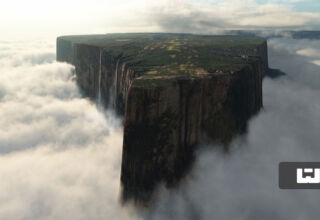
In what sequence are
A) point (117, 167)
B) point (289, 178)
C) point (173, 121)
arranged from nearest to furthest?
point (289, 178) < point (173, 121) < point (117, 167)

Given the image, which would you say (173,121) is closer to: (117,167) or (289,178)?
(289,178)

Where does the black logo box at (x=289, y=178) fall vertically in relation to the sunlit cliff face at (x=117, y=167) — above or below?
above

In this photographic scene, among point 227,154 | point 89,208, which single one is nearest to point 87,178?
point 89,208

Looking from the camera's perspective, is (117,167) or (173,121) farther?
(117,167)

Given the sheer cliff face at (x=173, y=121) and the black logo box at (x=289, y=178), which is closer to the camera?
the black logo box at (x=289, y=178)

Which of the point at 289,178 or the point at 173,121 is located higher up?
the point at 173,121

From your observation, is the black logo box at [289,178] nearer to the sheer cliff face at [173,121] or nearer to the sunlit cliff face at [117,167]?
the sunlit cliff face at [117,167]

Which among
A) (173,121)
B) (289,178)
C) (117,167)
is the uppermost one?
(173,121)

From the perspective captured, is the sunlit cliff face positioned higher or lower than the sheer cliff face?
lower

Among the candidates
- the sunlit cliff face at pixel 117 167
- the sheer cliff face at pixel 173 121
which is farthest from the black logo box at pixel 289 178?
the sheer cliff face at pixel 173 121

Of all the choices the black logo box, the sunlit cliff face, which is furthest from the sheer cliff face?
the black logo box

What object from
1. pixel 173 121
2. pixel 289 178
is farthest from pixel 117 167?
pixel 289 178

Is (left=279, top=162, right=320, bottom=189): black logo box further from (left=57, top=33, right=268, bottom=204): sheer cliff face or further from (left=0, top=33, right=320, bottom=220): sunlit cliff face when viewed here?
(left=57, top=33, right=268, bottom=204): sheer cliff face
